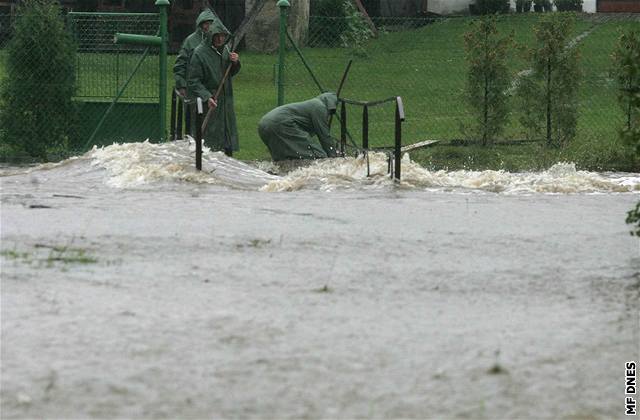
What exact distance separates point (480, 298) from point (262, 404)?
2683 mm

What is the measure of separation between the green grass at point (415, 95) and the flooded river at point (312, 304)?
3.94 metres

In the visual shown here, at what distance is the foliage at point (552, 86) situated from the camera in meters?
18.9

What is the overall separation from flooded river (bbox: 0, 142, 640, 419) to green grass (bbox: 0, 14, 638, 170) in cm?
394

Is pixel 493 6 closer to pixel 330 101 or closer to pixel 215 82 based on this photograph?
pixel 215 82

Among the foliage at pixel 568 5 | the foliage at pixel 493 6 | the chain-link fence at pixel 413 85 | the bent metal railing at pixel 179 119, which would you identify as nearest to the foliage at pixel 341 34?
the chain-link fence at pixel 413 85

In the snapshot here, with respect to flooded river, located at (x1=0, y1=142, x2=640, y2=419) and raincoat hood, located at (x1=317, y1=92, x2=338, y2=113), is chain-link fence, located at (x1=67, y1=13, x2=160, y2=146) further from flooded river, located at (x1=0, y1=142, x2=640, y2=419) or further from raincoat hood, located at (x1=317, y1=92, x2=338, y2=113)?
flooded river, located at (x1=0, y1=142, x2=640, y2=419)

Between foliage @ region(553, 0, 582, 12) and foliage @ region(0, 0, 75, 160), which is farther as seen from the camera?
foliage @ region(553, 0, 582, 12)

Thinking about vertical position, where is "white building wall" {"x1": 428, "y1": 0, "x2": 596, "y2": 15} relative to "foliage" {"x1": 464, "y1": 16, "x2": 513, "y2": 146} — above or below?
above

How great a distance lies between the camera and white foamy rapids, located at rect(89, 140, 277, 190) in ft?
48.6

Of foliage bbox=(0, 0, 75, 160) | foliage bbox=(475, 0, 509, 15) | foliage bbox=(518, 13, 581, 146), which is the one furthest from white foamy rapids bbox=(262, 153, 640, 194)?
foliage bbox=(475, 0, 509, 15)

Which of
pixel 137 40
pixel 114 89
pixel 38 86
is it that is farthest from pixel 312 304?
pixel 114 89

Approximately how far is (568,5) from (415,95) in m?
16.2

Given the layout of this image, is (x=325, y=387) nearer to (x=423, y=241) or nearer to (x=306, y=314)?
(x=306, y=314)

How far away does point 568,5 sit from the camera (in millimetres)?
38406
